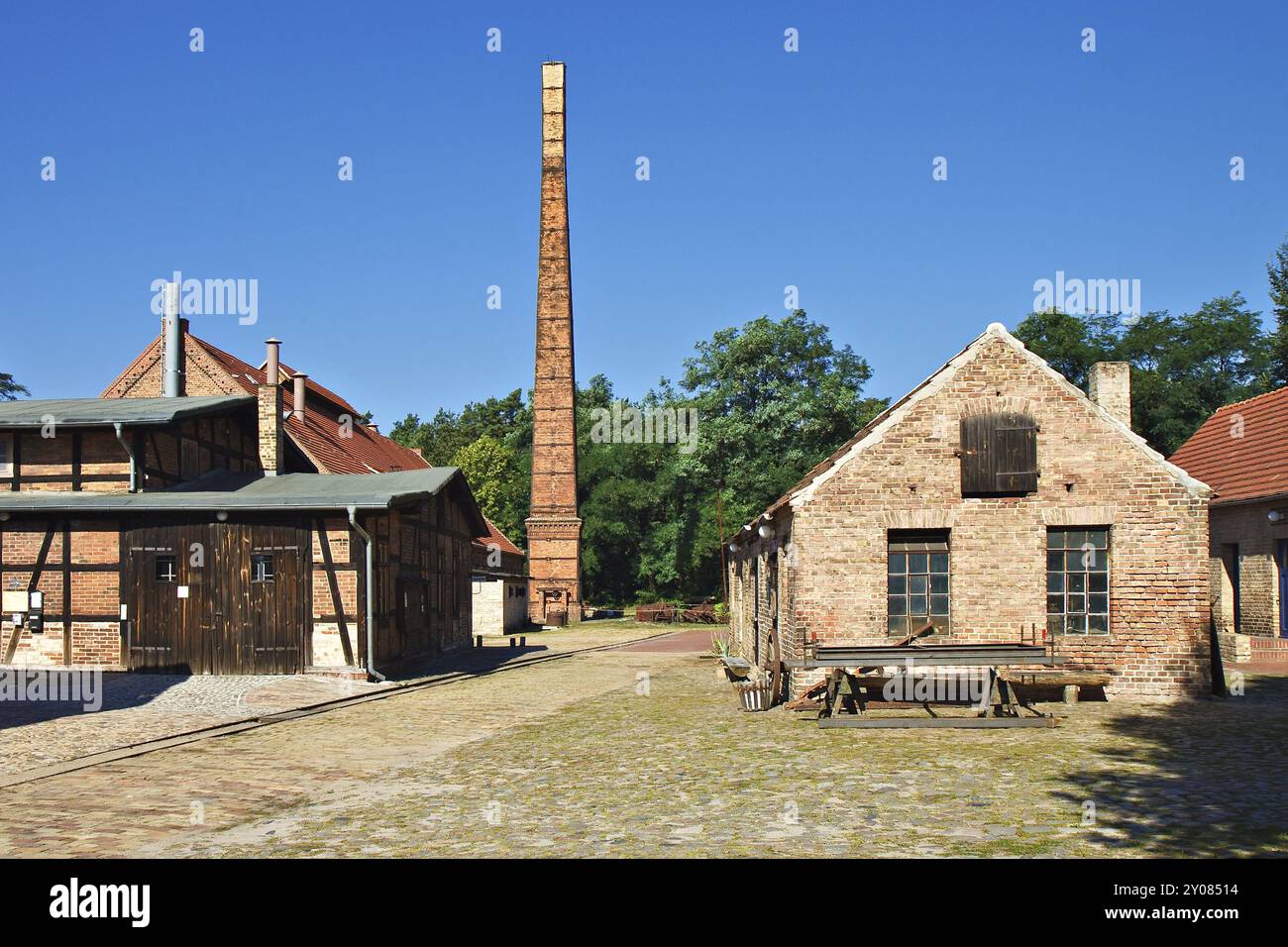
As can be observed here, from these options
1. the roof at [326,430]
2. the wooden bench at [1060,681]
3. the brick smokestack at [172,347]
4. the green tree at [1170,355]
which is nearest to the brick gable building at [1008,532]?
the wooden bench at [1060,681]

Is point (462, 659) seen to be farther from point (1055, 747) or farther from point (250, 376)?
point (1055, 747)

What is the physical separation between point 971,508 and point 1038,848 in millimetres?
9603

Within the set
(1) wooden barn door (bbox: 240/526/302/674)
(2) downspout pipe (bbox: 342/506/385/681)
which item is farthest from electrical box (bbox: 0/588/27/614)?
(2) downspout pipe (bbox: 342/506/385/681)

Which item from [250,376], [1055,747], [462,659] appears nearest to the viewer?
[1055,747]

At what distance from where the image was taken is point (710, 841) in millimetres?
7238

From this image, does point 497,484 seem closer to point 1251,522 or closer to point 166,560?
point 166,560

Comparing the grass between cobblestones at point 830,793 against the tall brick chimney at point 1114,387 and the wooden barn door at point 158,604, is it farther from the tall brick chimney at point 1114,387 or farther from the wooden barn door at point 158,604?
the wooden barn door at point 158,604

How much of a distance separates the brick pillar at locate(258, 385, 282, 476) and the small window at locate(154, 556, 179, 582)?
389cm

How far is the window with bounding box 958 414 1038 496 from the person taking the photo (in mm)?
15852

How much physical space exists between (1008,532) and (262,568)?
44.1 ft

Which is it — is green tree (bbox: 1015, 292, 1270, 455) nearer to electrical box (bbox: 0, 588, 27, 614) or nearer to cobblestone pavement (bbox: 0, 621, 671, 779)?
cobblestone pavement (bbox: 0, 621, 671, 779)

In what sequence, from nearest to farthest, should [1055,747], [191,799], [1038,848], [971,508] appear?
1. [1038,848]
2. [191,799]
3. [1055,747]
4. [971,508]

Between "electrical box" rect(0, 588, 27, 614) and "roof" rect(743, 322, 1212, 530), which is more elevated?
"roof" rect(743, 322, 1212, 530)
